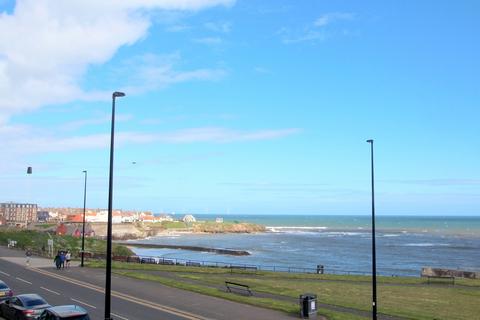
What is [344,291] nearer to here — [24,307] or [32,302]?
[32,302]

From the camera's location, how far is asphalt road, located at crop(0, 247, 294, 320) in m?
23.1

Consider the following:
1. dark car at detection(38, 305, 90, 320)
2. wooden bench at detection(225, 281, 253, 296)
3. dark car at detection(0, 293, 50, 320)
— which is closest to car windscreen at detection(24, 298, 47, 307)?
dark car at detection(0, 293, 50, 320)

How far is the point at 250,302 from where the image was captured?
26.5m

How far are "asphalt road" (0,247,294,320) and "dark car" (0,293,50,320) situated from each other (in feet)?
8.46

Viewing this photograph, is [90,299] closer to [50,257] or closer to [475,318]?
[475,318]

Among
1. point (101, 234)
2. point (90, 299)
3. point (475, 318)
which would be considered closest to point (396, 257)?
point (475, 318)

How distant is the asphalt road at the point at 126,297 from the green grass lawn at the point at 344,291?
1.51 meters

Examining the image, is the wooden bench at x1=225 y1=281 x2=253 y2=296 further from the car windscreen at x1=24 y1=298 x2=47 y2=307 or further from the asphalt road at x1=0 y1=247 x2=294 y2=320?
the car windscreen at x1=24 y1=298 x2=47 y2=307

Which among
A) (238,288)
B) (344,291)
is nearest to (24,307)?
(238,288)

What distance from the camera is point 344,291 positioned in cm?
3472

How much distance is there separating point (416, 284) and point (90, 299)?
87.6 feet

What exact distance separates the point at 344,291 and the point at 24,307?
21810 millimetres

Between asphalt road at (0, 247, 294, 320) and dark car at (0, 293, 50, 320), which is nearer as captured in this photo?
dark car at (0, 293, 50, 320)

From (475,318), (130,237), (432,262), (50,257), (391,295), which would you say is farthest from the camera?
(130,237)
